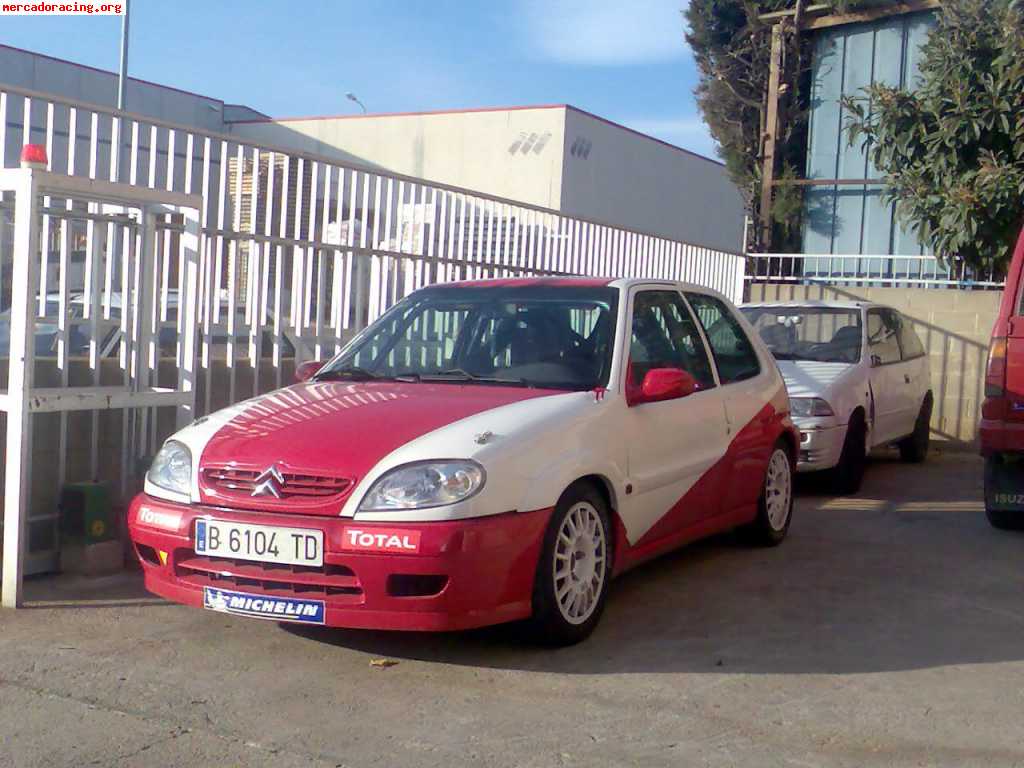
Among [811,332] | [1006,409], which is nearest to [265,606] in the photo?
[1006,409]

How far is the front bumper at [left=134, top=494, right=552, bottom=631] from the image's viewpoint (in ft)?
14.6

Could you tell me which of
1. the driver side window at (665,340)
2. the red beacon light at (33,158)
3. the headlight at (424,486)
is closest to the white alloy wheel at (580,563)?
the headlight at (424,486)

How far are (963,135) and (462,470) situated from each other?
10.8 meters

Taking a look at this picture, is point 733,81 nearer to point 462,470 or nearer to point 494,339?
point 494,339

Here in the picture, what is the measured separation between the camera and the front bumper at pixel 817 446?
906cm

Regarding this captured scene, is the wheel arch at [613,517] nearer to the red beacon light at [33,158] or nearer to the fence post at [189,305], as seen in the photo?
the fence post at [189,305]

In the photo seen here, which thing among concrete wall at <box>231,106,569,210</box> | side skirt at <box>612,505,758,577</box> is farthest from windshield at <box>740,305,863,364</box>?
concrete wall at <box>231,106,569,210</box>

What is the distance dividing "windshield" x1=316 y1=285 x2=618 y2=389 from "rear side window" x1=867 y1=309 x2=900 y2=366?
4967 mm

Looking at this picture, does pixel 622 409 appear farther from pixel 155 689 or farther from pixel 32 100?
pixel 32 100

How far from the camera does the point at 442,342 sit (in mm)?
6008

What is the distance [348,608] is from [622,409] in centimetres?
162

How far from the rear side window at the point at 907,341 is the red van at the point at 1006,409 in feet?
11.1

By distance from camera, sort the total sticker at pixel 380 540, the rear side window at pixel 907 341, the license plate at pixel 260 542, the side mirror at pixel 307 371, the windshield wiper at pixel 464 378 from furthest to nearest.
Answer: the rear side window at pixel 907 341
the side mirror at pixel 307 371
the windshield wiper at pixel 464 378
the license plate at pixel 260 542
the total sticker at pixel 380 540

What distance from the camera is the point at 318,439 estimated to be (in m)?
4.79
